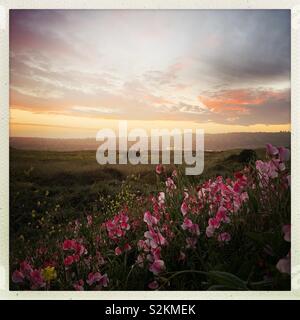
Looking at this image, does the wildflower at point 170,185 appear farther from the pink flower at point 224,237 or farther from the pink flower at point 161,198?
the pink flower at point 224,237

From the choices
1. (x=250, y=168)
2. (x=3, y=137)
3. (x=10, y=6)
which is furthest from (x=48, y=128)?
(x=250, y=168)

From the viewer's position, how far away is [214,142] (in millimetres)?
2289

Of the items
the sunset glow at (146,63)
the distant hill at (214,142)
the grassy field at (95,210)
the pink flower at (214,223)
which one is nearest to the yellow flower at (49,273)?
the grassy field at (95,210)

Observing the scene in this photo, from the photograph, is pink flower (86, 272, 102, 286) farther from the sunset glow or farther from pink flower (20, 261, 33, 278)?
the sunset glow

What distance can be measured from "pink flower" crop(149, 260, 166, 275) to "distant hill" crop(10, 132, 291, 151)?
0.66 meters

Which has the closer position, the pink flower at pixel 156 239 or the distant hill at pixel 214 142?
the pink flower at pixel 156 239

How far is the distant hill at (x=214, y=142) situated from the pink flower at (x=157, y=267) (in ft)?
2.17

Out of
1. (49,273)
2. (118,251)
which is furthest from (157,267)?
(49,273)

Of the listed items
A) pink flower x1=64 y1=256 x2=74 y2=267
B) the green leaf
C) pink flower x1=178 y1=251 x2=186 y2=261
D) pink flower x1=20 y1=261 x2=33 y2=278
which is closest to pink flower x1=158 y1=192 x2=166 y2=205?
pink flower x1=178 y1=251 x2=186 y2=261

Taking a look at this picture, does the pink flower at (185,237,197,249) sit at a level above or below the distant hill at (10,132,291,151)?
below

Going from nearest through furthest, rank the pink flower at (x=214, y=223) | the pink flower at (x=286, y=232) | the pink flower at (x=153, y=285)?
the pink flower at (x=286, y=232)
the pink flower at (x=214, y=223)
the pink flower at (x=153, y=285)

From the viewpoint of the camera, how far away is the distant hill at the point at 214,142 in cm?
227

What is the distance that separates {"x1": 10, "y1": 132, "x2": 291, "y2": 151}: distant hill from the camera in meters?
2.27
